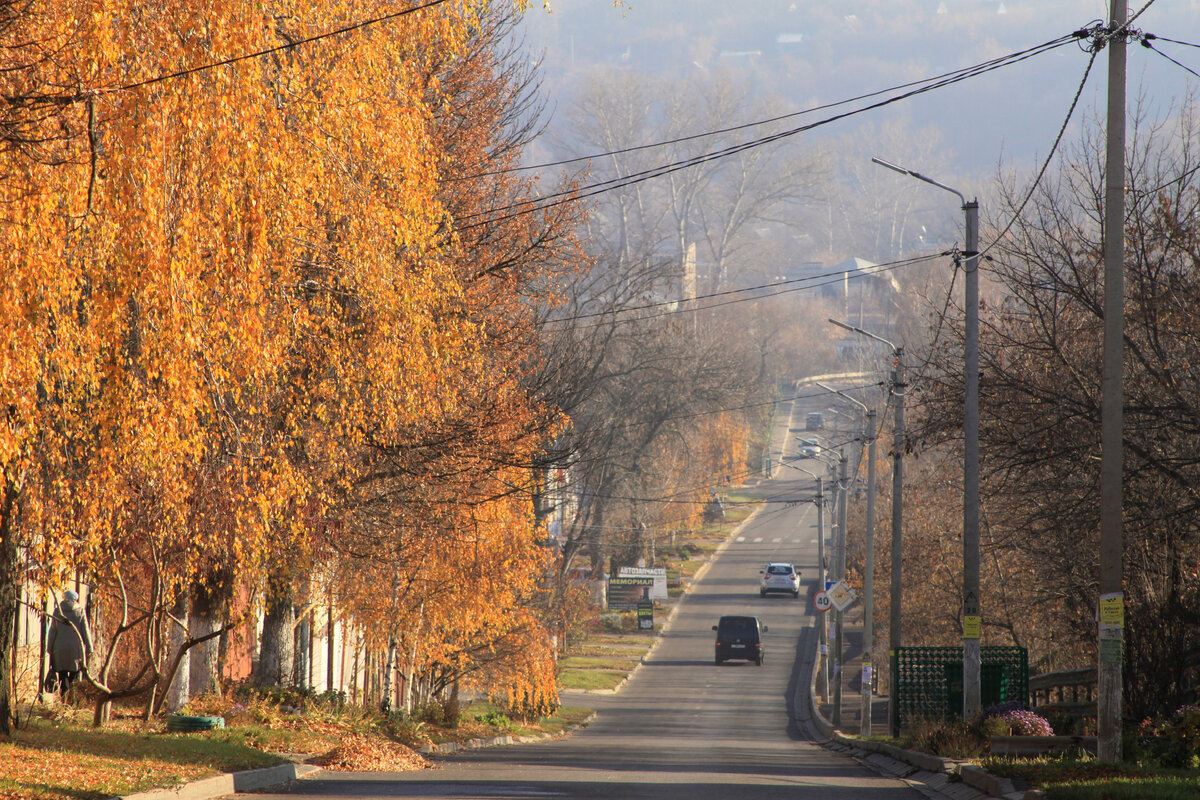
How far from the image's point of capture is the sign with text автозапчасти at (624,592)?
211 ft

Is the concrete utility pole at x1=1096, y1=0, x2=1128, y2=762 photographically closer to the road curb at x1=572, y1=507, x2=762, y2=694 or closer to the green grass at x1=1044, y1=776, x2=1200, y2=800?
the green grass at x1=1044, y1=776, x2=1200, y2=800

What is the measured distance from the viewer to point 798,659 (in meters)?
55.1

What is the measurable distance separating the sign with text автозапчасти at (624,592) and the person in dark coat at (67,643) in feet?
155

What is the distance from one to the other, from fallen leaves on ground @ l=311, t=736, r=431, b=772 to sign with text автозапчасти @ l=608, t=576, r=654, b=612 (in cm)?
4507

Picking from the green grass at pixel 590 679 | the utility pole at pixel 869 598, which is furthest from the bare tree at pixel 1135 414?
the green grass at pixel 590 679

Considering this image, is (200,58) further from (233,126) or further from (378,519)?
(378,519)

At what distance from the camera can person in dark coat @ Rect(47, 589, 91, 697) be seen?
16.3 metres

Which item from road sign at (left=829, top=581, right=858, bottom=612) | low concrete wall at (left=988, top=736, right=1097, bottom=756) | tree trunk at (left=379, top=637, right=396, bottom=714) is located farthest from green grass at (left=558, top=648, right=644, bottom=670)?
low concrete wall at (left=988, top=736, right=1097, bottom=756)

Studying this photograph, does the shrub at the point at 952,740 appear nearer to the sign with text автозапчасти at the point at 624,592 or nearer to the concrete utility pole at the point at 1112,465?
the concrete utility pole at the point at 1112,465

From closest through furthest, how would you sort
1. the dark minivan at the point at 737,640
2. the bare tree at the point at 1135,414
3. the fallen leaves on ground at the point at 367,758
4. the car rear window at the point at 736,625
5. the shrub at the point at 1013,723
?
the shrub at the point at 1013,723 → the fallen leaves on ground at the point at 367,758 → the bare tree at the point at 1135,414 → the dark minivan at the point at 737,640 → the car rear window at the point at 736,625

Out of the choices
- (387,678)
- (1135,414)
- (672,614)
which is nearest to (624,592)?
(672,614)

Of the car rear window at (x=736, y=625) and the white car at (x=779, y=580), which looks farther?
the white car at (x=779, y=580)

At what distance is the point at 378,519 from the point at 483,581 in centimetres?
524

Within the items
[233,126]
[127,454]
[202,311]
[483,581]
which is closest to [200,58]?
[233,126]
